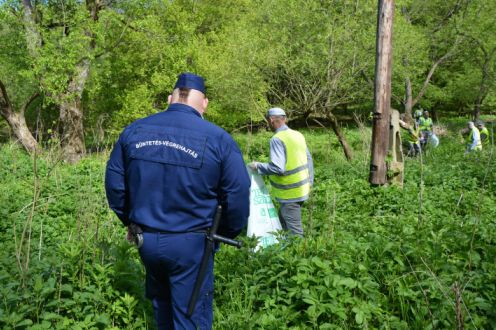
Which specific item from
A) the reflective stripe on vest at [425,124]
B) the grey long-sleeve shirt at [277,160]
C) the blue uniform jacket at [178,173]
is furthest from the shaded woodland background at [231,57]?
the blue uniform jacket at [178,173]

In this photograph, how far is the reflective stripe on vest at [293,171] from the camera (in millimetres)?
5449

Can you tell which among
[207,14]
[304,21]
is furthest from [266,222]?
[207,14]

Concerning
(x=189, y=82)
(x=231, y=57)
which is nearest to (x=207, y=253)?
(x=189, y=82)

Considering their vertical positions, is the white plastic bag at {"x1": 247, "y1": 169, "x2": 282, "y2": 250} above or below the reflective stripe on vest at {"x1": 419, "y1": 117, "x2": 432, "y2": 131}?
below

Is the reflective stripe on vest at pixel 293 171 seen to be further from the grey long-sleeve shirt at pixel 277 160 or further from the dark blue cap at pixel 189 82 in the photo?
the dark blue cap at pixel 189 82

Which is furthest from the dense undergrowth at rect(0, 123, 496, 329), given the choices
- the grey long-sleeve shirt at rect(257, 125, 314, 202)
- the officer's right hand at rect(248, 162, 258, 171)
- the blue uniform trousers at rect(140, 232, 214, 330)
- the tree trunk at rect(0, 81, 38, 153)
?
the tree trunk at rect(0, 81, 38, 153)

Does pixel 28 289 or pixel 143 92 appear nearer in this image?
pixel 28 289

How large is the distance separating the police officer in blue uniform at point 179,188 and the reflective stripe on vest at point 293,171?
97.8 inches

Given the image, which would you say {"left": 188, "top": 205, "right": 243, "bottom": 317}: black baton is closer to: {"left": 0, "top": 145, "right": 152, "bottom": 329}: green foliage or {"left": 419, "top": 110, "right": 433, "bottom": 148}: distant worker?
{"left": 0, "top": 145, "right": 152, "bottom": 329}: green foliage

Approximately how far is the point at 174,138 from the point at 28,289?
5.45 feet

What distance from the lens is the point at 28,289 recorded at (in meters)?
3.32

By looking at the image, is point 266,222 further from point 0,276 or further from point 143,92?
point 143,92

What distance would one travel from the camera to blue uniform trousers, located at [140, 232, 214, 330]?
2844 mm

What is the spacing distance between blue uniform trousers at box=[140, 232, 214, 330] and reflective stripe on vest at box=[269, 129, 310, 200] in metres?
2.61
